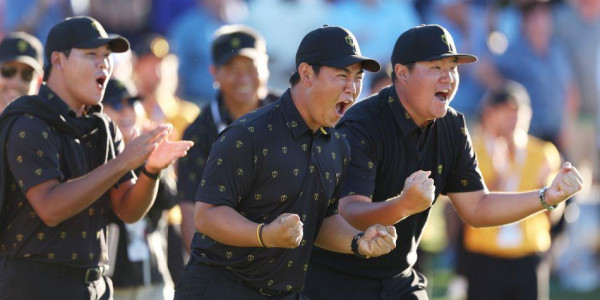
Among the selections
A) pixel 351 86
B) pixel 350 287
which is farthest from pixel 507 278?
pixel 351 86

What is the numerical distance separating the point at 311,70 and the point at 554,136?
8296 mm

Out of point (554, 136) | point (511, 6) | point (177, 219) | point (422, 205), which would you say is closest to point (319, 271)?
point (422, 205)

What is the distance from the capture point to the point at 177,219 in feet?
30.3

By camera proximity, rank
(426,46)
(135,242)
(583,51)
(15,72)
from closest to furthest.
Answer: (426,46) → (15,72) → (135,242) → (583,51)

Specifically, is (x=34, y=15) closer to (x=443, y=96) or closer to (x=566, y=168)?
(x=443, y=96)

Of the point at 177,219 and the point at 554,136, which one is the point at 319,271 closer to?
the point at 177,219

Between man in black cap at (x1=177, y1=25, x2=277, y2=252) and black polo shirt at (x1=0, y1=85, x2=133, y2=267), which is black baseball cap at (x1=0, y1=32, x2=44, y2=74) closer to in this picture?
man in black cap at (x1=177, y1=25, x2=277, y2=252)

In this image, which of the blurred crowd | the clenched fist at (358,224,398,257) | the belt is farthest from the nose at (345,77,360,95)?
Answer: the blurred crowd

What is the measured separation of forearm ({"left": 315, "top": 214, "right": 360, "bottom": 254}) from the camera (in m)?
6.19

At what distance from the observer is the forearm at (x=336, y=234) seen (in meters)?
6.19

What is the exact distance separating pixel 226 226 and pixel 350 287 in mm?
1436

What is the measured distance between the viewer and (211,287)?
6012mm

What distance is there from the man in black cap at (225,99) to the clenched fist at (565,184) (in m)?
2.28

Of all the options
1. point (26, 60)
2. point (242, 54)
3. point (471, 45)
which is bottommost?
point (471, 45)
